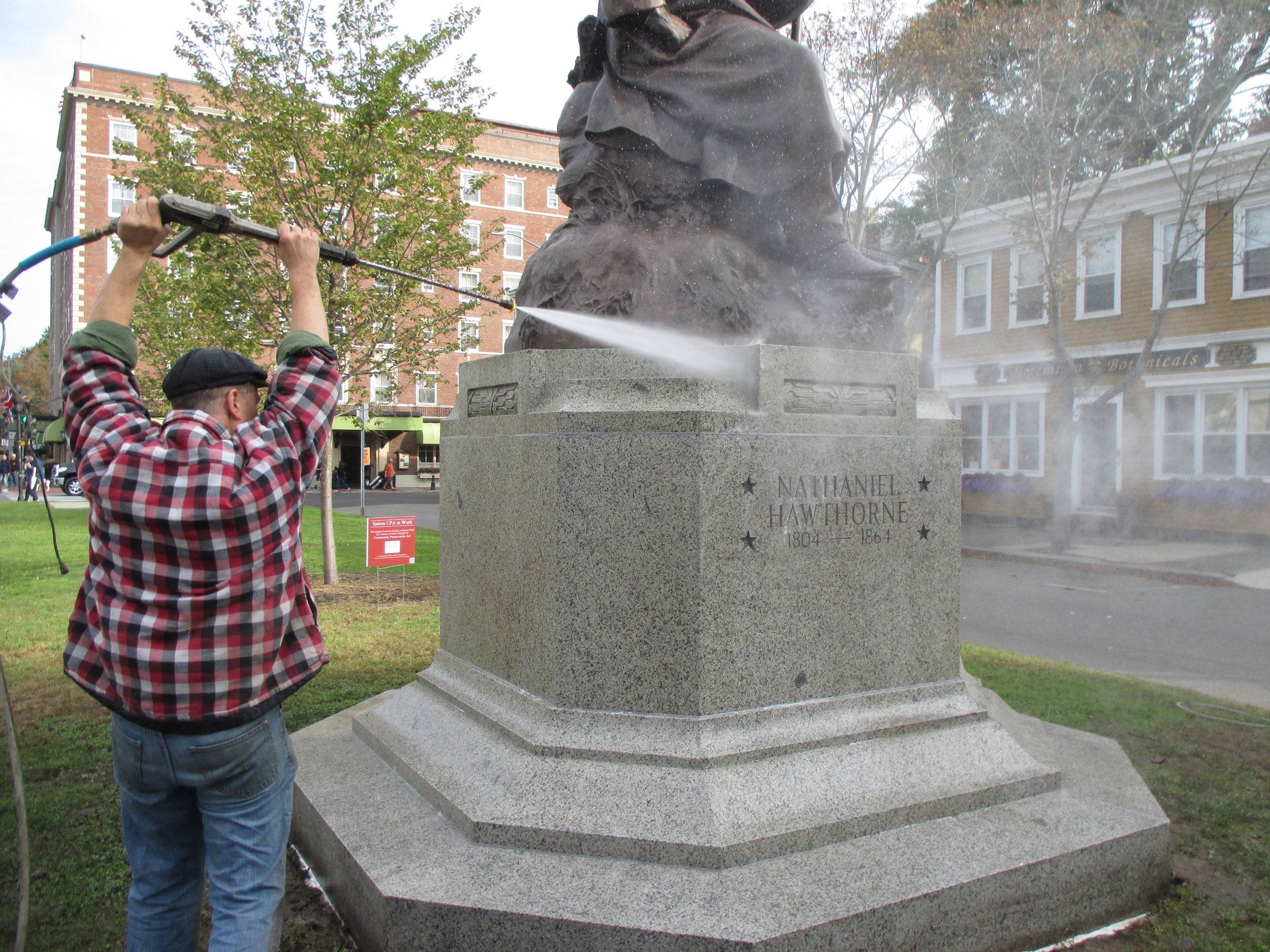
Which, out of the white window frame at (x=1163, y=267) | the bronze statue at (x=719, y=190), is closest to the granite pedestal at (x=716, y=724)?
the bronze statue at (x=719, y=190)

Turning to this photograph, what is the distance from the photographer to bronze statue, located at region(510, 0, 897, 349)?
13.5 feet

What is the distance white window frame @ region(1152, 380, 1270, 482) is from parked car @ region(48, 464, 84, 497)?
23005 mm

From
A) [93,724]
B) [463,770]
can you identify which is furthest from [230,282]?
[463,770]

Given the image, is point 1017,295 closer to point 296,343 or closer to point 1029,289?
point 1029,289

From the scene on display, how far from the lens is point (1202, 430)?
64.2 feet

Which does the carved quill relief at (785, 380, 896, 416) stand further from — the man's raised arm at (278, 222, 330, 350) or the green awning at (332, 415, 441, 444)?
the green awning at (332, 415, 441, 444)

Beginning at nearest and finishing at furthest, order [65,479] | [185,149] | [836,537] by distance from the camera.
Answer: [836,537] < [185,149] < [65,479]

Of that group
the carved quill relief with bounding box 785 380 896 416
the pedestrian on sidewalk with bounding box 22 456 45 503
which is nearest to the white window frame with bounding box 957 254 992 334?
the carved quill relief with bounding box 785 380 896 416

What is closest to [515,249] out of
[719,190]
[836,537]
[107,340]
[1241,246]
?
[1241,246]

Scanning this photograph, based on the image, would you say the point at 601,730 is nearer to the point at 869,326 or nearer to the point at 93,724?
the point at 869,326

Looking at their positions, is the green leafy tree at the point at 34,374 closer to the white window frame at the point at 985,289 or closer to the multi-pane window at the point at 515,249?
the multi-pane window at the point at 515,249

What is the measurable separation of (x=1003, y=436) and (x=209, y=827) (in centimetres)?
2407

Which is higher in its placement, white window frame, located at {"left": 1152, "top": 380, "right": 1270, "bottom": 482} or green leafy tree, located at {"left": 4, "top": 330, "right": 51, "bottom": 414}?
green leafy tree, located at {"left": 4, "top": 330, "right": 51, "bottom": 414}

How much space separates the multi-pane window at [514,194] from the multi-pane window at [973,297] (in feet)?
87.2
